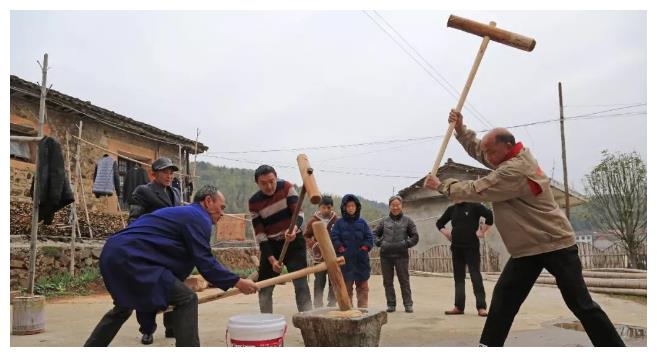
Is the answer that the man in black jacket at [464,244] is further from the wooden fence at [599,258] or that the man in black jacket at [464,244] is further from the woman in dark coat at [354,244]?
the wooden fence at [599,258]

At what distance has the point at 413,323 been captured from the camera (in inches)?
215

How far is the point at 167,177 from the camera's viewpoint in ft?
15.7

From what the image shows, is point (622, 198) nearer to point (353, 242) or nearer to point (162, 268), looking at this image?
point (353, 242)

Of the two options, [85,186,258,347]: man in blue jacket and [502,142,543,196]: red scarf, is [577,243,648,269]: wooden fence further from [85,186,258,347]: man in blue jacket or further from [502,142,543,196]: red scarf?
[85,186,258,347]: man in blue jacket

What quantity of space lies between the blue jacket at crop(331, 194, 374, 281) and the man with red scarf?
272 centimetres

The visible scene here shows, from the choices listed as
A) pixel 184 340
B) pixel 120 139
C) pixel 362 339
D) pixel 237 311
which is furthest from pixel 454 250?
pixel 120 139

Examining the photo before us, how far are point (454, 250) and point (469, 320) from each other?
1.03 meters

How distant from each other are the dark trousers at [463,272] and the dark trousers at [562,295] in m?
2.63

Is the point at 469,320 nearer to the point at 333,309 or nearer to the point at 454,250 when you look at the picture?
the point at 454,250

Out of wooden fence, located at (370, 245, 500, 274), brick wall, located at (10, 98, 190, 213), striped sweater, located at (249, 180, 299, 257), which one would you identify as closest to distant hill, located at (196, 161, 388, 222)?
wooden fence, located at (370, 245, 500, 274)

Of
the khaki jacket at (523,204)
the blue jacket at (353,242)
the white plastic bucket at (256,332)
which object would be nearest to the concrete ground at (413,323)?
the blue jacket at (353,242)

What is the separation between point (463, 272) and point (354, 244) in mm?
1436

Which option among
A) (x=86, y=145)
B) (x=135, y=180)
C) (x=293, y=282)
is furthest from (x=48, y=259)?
(x=293, y=282)

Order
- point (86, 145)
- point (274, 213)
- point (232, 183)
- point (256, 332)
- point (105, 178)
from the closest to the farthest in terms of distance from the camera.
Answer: point (256, 332) → point (274, 213) → point (105, 178) → point (86, 145) → point (232, 183)
